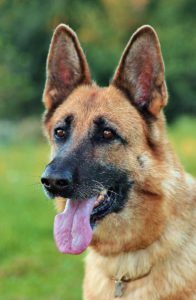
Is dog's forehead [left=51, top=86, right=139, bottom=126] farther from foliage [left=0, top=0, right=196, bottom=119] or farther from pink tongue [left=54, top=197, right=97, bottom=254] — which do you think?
foliage [left=0, top=0, right=196, bottom=119]

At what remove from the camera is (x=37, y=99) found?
32531mm

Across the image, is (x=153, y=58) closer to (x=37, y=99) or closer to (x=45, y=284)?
(x=45, y=284)

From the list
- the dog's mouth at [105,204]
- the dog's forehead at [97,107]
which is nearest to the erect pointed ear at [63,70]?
the dog's forehead at [97,107]

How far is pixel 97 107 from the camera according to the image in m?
4.61

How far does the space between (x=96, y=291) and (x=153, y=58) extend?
63.2 inches

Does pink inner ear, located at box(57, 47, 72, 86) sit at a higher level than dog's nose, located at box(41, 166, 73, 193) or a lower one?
higher

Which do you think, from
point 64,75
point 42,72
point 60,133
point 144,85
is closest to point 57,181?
point 60,133

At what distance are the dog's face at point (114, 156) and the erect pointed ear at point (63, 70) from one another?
0.9 inches

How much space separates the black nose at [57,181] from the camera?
407 cm

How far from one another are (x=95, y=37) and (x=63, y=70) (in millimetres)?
31897

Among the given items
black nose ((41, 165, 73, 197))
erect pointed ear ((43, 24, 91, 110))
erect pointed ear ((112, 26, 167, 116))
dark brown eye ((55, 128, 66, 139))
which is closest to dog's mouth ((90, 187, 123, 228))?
black nose ((41, 165, 73, 197))

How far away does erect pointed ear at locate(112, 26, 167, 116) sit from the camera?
4.52 metres

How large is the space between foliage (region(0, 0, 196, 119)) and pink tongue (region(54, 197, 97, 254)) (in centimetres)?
2376

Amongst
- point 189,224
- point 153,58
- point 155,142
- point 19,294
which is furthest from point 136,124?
point 19,294
